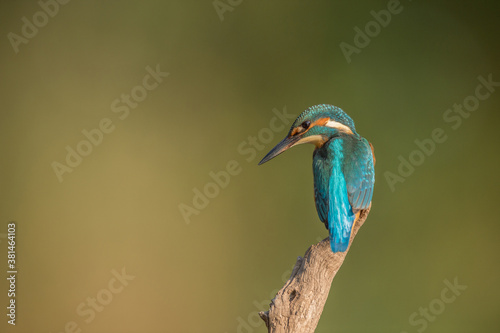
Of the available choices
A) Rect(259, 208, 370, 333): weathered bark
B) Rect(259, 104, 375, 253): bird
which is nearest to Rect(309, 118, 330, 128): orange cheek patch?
Rect(259, 104, 375, 253): bird

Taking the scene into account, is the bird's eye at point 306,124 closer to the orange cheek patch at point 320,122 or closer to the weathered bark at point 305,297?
the orange cheek patch at point 320,122

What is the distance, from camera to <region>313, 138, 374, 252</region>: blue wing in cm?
130

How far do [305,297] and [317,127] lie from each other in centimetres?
48

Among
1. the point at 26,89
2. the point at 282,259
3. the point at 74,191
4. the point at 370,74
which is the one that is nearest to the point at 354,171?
the point at 282,259

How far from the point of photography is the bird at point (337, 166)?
4.28ft

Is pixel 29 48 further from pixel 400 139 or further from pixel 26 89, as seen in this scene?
pixel 400 139

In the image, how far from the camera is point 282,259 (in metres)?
2.46

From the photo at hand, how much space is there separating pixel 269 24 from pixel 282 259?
3.94 ft

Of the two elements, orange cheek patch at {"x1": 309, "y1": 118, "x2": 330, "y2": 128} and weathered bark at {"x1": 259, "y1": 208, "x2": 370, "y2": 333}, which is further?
orange cheek patch at {"x1": 309, "y1": 118, "x2": 330, "y2": 128}

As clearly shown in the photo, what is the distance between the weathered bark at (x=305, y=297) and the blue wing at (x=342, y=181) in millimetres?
95

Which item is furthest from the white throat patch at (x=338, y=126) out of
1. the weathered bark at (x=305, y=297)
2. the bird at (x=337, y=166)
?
the weathered bark at (x=305, y=297)

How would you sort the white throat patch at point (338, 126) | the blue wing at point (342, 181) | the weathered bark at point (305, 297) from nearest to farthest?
the weathered bark at point (305, 297) < the blue wing at point (342, 181) < the white throat patch at point (338, 126)

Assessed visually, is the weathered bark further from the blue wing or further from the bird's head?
the bird's head

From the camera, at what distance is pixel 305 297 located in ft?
3.86
